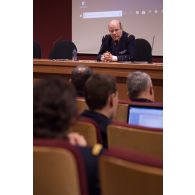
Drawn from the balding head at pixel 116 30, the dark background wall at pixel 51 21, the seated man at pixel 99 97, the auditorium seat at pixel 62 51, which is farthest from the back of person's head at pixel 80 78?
the dark background wall at pixel 51 21

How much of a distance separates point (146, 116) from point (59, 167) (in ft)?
3.29

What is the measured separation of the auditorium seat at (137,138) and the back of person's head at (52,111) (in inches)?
17.0

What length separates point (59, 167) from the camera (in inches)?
40.3

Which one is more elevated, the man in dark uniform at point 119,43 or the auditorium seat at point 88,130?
the man in dark uniform at point 119,43

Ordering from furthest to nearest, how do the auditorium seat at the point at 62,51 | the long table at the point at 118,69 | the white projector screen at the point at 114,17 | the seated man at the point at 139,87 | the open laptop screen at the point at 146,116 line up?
the white projector screen at the point at 114,17 → the auditorium seat at the point at 62,51 → the long table at the point at 118,69 → the seated man at the point at 139,87 → the open laptop screen at the point at 146,116

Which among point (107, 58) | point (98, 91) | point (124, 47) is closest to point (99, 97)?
point (98, 91)

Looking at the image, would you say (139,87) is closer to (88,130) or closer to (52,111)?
(88,130)

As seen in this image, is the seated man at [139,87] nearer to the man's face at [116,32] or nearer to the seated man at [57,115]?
the seated man at [57,115]

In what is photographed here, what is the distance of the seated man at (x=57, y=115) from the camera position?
1044 mm

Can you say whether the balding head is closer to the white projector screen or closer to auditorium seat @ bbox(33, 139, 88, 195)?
the white projector screen
